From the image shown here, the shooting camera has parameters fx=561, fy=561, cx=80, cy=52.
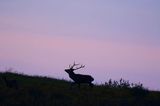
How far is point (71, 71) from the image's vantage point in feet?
109

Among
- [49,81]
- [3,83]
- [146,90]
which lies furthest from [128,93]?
[3,83]

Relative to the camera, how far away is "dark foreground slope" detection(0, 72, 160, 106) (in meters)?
23.1

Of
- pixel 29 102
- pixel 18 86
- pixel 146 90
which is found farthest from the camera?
pixel 146 90

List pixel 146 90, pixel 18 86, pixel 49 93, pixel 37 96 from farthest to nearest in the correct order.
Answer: pixel 146 90 < pixel 18 86 < pixel 49 93 < pixel 37 96

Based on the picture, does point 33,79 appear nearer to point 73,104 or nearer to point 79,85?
point 79,85

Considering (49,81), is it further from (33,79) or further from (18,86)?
(18,86)

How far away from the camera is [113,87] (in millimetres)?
30516

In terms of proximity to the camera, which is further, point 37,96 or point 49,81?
point 49,81

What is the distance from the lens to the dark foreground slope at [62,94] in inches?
908

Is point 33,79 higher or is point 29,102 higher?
point 33,79

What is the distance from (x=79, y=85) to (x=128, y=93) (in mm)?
2921

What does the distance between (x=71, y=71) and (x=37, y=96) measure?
899 cm

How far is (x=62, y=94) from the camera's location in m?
26.4

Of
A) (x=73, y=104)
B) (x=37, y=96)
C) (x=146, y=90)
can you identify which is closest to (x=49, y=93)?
(x=37, y=96)
